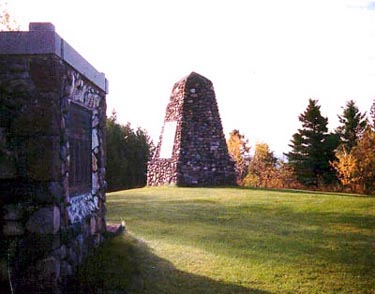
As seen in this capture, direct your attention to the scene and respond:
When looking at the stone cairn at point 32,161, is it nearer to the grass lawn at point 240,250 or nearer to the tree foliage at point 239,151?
the grass lawn at point 240,250

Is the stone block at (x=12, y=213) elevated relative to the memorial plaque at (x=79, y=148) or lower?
lower

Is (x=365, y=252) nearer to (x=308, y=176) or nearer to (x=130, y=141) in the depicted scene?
(x=130, y=141)

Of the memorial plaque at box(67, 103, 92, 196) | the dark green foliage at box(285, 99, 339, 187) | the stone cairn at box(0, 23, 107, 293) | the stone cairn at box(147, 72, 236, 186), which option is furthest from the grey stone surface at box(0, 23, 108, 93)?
the dark green foliage at box(285, 99, 339, 187)

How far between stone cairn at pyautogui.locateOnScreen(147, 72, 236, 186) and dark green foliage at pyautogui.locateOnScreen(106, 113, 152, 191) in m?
6.56

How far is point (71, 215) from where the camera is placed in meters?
4.87

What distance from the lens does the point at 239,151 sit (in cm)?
3862

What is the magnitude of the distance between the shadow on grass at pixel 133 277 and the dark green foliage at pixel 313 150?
25763mm

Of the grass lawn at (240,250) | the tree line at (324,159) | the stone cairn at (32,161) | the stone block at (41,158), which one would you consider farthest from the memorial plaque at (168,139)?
the stone block at (41,158)

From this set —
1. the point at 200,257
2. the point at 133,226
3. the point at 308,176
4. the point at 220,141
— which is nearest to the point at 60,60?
the point at 200,257

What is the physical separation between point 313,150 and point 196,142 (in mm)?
15151

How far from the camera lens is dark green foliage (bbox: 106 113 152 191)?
26.1m

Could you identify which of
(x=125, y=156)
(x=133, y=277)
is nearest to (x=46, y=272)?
(x=133, y=277)

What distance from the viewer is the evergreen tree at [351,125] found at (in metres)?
33.4

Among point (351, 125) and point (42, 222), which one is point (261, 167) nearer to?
point (351, 125)
